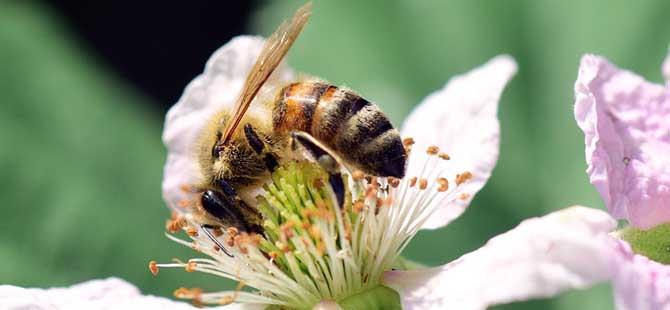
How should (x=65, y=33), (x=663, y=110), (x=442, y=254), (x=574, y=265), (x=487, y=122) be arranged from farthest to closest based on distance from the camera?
(x=65, y=33) → (x=442, y=254) → (x=487, y=122) → (x=663, y=110) → (x=574, y=265)

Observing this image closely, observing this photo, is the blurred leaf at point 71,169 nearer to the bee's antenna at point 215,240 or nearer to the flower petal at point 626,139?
the bee's antenna at point 215,240

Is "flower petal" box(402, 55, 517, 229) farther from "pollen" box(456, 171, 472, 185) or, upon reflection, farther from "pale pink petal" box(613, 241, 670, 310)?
"pale pink petal" box(613, 241, 670, 310)

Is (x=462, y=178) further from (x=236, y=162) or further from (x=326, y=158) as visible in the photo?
(x=236, y=162)

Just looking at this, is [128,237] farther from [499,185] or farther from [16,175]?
[499,185]

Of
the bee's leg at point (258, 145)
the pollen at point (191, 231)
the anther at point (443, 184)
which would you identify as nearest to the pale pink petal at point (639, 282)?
the anther at point (443, 184)

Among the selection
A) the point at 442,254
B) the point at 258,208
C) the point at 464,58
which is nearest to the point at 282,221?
the point at 258,208

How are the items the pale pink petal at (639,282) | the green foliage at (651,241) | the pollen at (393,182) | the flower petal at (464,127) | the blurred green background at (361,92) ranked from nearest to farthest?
the pale pink petal at (639,282) → the green foliage at (651,241) → the pollen at (393,182) → the flower petal at (464,127) → the blurred green background at (361,92)
